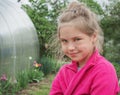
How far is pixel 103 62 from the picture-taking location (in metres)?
1.97

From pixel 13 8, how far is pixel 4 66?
205 cm

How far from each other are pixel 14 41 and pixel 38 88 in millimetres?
1076

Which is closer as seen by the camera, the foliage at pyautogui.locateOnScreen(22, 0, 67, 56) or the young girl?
the young girl

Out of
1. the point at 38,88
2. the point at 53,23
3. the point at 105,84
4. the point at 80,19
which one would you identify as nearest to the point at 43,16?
the point at 53,23

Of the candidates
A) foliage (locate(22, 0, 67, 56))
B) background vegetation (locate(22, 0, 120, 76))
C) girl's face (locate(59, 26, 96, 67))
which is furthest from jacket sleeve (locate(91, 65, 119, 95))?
foliage (locate(22, 0, 67, 56))

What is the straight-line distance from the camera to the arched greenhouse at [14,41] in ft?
23.7

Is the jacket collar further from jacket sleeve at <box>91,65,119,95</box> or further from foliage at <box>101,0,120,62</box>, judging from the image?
foliage at <box>101,0,120,62</box>

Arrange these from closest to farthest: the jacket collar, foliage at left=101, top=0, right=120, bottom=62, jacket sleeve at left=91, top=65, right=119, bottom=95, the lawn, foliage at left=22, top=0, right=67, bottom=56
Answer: jacket sleeve at left=91, top=65, right=119, bottom=95
the jacket collar
the lawn
foliage at left=101, top=0, right=120, bottom=62
foliage at left=22, top=0, right=67, bottom=56

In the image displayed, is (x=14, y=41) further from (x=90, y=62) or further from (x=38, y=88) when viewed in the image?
(x=90, y=62)

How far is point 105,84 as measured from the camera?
1903 millimetres

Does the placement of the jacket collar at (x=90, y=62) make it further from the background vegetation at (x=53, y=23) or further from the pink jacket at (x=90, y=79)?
the background vegetation at (x=53, y=23)

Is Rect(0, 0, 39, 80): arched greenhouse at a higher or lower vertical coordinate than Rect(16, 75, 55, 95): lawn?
higher

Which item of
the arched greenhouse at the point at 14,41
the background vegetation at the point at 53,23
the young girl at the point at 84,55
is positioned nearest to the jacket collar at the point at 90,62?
the young girl at the point at 84,55

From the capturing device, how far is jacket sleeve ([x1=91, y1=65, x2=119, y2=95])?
1.90 metres
